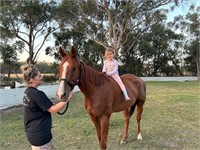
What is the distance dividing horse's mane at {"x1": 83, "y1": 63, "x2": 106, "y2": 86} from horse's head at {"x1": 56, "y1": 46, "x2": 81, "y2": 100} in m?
0.25

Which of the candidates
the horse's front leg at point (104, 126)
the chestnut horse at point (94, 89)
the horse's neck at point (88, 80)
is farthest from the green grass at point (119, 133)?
the horse's neck at point (88, 80)

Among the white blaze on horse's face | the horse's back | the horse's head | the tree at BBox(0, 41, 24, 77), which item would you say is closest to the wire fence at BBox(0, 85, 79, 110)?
the horse's back

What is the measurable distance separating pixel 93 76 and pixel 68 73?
2.38 feet

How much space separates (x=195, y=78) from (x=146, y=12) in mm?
16536

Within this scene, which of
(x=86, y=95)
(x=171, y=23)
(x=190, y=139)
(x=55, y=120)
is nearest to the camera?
(x=86, y=95)

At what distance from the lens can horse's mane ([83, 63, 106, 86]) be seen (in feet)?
Answer: 11.9

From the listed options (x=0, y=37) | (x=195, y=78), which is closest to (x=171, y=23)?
(x=195, y=78)

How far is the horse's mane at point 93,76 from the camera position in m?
3.63

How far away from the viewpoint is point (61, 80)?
2.98 m

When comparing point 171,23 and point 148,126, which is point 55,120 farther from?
point 171,23

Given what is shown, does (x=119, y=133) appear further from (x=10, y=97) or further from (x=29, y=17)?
(x=29, y=17)

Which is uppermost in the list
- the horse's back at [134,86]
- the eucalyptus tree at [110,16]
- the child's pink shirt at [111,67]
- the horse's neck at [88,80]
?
the eucalyptus tree at [110,16]

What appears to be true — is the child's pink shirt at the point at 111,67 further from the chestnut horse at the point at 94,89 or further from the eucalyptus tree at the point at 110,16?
the eucalyptus tree at the point at 110,16

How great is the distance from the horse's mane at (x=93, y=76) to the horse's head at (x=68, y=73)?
0.25m
